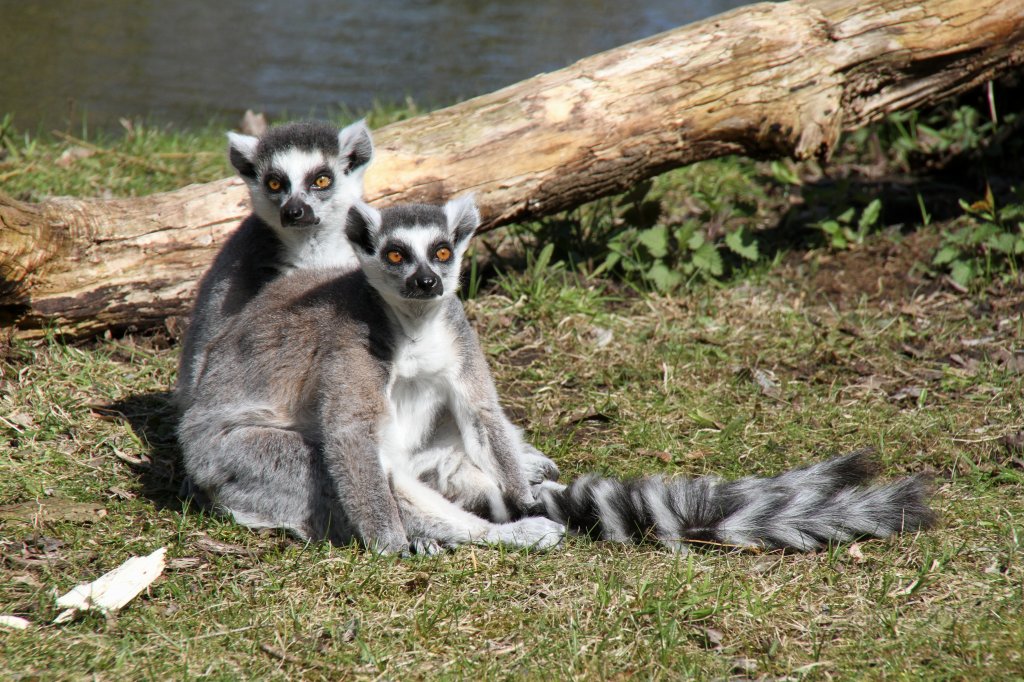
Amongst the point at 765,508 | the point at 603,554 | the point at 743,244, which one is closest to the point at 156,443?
the point at 603,554

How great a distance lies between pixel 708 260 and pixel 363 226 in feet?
8.09

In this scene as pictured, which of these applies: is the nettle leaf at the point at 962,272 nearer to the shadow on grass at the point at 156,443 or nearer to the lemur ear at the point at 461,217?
the lemur ear at the point at 461,217

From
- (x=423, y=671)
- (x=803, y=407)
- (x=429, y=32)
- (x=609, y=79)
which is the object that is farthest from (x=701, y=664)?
(x=429, y=32)

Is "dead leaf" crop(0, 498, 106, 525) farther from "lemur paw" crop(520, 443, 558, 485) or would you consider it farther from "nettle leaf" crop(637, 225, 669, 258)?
"nettle leaf" crop(637, 225, 669, 258)

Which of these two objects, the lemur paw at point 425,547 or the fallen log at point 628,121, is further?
the fallen log at point 628,121

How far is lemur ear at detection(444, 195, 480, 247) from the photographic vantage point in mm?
3561

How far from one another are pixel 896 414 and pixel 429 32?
7.67 meters

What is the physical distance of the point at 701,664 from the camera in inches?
106

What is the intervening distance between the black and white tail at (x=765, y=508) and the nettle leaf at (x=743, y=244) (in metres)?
2.21

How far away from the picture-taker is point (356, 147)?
4.30 meters

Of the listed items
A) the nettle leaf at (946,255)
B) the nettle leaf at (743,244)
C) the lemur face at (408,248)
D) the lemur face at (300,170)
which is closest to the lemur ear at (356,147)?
the lemur face at (300,170)

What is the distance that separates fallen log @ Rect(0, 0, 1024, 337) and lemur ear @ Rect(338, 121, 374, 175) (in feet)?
1.38

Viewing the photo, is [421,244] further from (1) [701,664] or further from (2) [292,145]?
(1) [701,664]

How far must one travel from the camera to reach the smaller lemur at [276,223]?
4.02m
